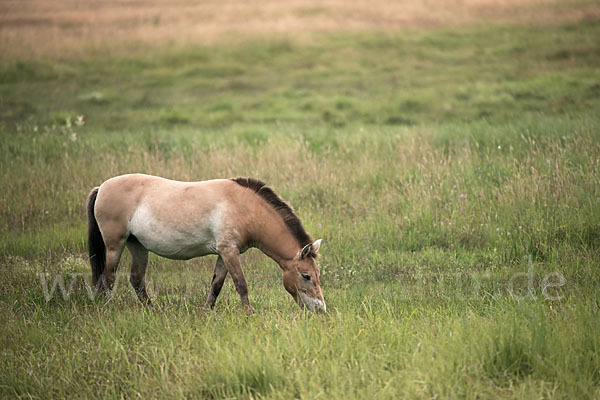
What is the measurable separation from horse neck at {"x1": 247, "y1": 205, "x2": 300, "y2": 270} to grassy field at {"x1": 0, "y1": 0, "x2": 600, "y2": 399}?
1.95 ft

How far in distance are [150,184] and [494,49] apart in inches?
858

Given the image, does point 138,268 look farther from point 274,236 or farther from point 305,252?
point 305,252

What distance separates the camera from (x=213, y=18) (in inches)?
1315

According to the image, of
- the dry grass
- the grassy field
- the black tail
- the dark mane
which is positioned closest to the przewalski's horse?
the dark mane

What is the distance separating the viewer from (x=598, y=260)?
6.81 meters

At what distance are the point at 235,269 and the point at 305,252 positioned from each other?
75 cm

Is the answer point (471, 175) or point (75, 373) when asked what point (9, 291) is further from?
point (471, 175)

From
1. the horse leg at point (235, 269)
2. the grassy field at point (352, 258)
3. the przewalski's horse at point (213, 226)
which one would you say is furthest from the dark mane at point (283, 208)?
the grassy field at point (352, 258)

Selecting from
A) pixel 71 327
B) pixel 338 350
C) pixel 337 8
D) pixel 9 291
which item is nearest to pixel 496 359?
pixel 338 350

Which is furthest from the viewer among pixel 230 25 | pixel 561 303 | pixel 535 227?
pixel 230 25

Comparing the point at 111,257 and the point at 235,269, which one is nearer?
the point at 235,269

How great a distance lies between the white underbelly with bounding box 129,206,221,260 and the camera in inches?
235

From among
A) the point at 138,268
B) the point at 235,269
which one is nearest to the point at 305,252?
the point at 235,269

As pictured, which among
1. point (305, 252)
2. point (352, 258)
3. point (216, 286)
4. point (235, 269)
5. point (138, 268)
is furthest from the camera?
point (352, 258)
